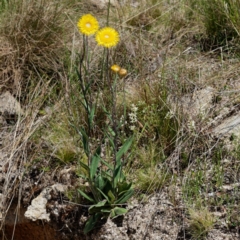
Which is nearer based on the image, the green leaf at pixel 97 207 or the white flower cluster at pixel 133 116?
the green leaf at pixel 97 207

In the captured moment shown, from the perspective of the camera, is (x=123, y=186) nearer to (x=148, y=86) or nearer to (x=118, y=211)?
(x=118, y=211)

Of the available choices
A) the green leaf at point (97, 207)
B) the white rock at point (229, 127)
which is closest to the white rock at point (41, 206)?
the green leaf at point (97, 207)

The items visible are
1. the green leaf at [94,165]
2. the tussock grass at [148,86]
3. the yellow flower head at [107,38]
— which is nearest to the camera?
the yellow flower head at [107,38]

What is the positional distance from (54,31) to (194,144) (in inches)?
46.3

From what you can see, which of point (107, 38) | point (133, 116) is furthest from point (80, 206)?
point (107, 38)

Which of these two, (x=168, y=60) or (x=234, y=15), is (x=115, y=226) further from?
(x=234, y=15)

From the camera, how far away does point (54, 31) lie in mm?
3057

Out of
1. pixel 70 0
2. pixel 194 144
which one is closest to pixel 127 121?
pixel 194 144

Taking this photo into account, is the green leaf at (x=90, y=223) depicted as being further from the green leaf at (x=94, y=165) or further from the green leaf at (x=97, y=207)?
the green leaf at (x=94, y=165)

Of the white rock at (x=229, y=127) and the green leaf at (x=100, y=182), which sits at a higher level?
the white rock at (x=229, y=127)

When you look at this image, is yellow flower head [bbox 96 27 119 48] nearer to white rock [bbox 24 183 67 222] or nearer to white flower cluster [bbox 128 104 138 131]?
white flower cluster [bbox 128 104 138 131]

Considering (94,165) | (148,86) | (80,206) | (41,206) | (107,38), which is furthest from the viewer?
(148,86)

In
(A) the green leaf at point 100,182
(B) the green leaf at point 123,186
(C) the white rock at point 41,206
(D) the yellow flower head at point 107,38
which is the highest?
(D) the yellow flower head at point 107,38

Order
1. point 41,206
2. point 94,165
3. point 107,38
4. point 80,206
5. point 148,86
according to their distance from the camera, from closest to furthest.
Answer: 1. point 107,38
2. point 94,165
3. point 80,206
4. point 41,206
5. point 148,86
